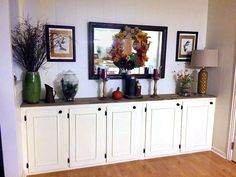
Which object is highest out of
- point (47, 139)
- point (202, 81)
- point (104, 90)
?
point (202, 81)

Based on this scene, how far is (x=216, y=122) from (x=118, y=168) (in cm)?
170

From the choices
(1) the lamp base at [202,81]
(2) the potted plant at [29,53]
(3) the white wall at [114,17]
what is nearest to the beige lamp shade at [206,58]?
(1) the lamp base at [202,81]

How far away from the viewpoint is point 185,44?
350 cm

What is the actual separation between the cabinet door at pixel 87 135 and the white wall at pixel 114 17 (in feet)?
1.35

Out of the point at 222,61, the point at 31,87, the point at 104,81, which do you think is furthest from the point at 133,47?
the point at 31,87

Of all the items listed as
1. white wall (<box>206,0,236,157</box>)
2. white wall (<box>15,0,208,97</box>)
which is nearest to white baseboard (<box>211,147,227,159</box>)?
white wall (<box>206,0,236,157</box>)

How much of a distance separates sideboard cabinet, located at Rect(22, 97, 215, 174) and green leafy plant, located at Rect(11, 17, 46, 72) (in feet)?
1.76

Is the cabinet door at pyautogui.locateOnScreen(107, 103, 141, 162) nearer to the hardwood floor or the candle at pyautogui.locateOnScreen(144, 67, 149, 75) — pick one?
the hardwood floor

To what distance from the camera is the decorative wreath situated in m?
3.13

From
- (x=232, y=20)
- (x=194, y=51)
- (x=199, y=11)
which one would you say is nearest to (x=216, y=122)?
(x=194, y=51)

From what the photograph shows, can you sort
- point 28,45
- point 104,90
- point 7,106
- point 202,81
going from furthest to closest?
point 202,81, point 104,90, point 28,45, point 7,106

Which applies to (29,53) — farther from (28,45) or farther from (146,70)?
(146,70)

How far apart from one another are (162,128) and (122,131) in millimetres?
613

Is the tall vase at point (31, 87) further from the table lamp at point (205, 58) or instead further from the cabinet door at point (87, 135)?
the table lamp at point (205, 58)
